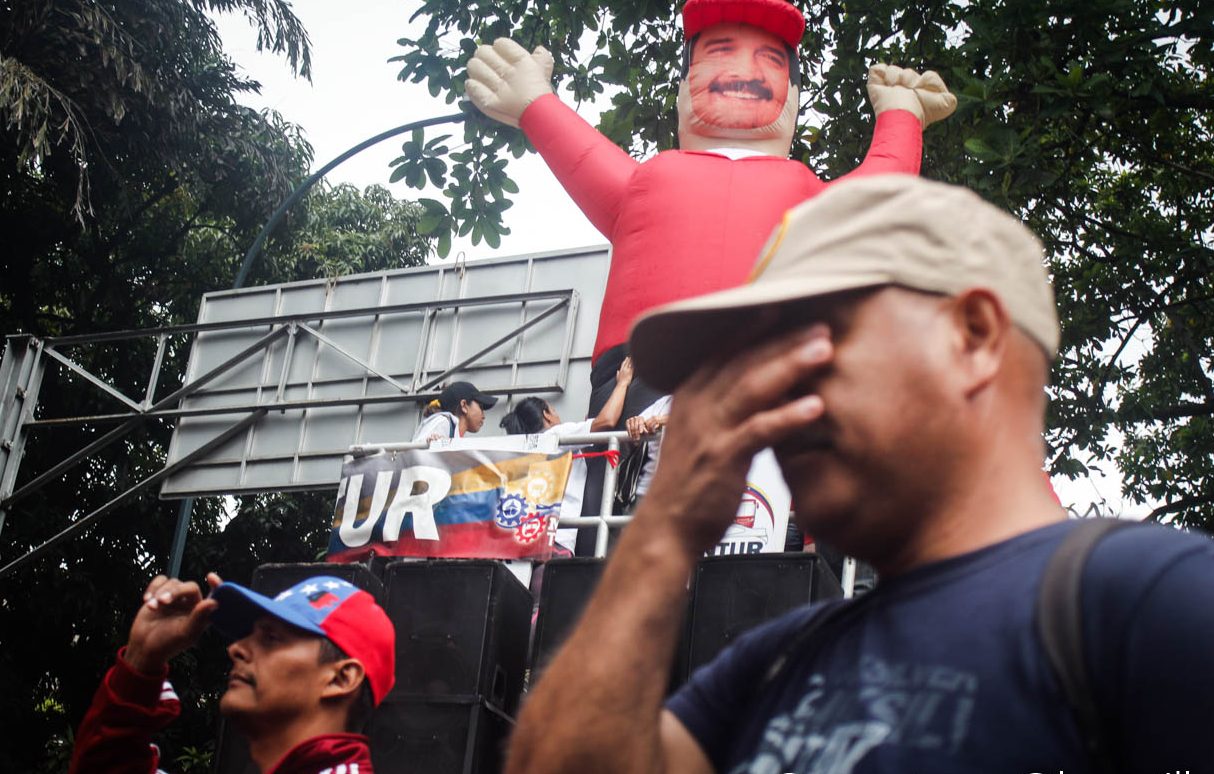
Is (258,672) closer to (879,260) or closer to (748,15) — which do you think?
(879,260)

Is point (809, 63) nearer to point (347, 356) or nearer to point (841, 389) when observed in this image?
point (347, 356)

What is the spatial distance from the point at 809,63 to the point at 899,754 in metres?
7.74

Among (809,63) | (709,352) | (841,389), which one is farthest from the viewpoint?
(809,63)

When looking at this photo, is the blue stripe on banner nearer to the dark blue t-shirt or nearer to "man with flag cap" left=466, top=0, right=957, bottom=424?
"man with flag cap" left=466, top=0, right=957, bottom=424

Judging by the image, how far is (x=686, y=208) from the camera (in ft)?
18.2

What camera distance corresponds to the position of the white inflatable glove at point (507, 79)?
638 centimetres

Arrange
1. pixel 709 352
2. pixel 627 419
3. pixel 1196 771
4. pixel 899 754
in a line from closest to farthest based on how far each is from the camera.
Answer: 1. pixel 1196 771
2. pixel 899 754
3. pixel 709 352
4. pixel 627 419

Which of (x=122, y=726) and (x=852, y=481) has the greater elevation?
(x=852, y=481)

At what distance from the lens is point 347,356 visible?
33.7 feet

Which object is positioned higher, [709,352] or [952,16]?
[952,16]

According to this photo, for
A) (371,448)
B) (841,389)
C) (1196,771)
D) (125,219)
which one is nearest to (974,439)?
(841,389)

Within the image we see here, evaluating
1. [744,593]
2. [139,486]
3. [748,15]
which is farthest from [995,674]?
[139,486]

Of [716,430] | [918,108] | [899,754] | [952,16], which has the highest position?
[952,16]

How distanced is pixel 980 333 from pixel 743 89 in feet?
15.6
